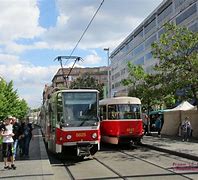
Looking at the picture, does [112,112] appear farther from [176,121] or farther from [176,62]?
[176,121]

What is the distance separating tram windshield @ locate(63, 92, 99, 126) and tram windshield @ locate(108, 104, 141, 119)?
5437mm

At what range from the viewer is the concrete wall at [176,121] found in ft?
100

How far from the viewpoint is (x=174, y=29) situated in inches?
1046

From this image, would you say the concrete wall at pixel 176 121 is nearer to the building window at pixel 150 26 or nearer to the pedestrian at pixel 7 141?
the pedestrian at pixel 7 141

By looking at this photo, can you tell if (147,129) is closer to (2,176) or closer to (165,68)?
(165,68)

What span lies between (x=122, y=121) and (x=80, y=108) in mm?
5903

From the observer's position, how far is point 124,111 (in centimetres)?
2347

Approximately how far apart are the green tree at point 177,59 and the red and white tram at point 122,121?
2.98 metres

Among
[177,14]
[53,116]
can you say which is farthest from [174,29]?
[177,14]

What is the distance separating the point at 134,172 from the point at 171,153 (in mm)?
6856

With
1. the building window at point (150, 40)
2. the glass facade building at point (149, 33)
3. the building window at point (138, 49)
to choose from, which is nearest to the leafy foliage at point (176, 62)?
the glass facade building at point (149, 33)

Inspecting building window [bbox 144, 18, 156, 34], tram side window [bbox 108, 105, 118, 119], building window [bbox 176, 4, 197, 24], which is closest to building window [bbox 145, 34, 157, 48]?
building window [bbox 144, 18, 156, 34]

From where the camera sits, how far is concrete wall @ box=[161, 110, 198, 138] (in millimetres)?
30547

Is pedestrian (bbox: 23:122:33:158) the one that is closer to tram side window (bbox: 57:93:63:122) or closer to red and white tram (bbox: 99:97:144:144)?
tram side window (bbox: 57:93:63:122)
